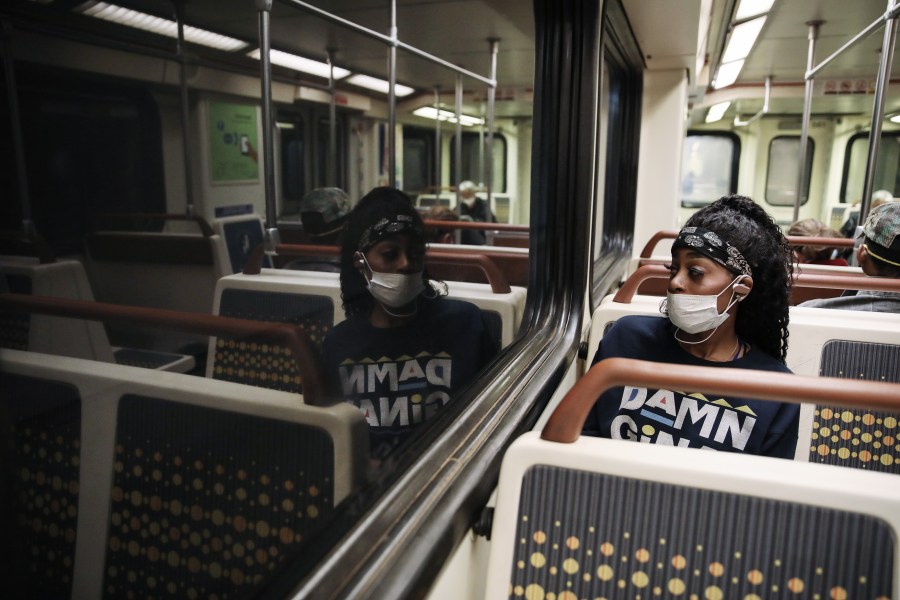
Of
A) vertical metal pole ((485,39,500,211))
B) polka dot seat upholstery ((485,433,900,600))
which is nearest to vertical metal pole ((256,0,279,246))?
polka dot seat upholstery ((485,433,900,600))

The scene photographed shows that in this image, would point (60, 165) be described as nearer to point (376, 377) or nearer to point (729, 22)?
→ point (376, 377)

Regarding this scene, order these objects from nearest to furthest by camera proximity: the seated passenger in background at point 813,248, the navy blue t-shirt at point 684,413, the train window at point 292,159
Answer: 1. the train window at point 292,159
2. the navy blue t-shirt at point 684,413
3. the seated passenger in background at point 813,248

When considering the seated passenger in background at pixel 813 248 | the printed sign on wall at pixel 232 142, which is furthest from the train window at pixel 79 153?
the seated passenger in background at pixel 813 248

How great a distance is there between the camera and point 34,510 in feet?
2.55

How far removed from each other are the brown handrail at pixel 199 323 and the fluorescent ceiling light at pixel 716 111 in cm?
750

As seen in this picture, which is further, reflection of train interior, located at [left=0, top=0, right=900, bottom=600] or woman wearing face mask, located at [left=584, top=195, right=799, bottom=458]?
woman wearing face mask, located at [left=584, top=195, right=799, bottom=458]

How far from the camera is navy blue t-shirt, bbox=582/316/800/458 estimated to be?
1.39m

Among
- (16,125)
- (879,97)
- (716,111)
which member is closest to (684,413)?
(16,125)

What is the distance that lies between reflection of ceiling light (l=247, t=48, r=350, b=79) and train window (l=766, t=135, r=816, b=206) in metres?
9.55

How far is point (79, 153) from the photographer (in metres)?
0.62

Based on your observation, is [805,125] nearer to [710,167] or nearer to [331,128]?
[331,128]

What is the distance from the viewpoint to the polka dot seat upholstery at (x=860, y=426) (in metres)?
1.72

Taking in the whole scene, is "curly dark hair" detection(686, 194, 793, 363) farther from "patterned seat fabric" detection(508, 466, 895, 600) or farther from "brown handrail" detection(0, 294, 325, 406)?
"brown handrail" detection(0, 294, 325, 406)

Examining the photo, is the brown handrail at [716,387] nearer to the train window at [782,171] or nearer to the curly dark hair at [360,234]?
the curly dark hair at [360,234]
